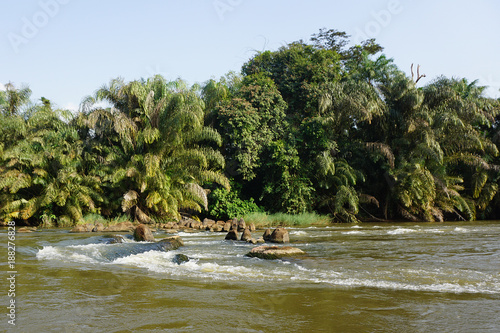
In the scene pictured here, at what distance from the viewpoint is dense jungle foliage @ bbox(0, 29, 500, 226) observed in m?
18.0

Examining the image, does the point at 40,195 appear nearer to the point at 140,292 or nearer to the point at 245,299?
the point at 140,292

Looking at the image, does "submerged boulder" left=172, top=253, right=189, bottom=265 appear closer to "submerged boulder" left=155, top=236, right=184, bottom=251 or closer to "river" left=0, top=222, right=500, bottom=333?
"river" left=0, top=222, right=500, bottom=333

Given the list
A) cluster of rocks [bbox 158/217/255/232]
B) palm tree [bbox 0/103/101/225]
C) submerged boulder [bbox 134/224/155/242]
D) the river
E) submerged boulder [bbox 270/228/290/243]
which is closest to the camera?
the river

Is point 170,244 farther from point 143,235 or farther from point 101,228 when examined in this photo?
point 101,228

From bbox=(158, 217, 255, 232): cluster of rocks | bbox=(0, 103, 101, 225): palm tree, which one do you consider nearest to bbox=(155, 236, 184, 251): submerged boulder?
bbox=(158, 217, 255, 232): cluster of rocks

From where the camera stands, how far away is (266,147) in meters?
20.7

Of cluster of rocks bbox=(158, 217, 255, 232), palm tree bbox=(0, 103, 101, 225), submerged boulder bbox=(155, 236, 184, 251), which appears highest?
palm tree bbox=(0, 103, 101, 225)

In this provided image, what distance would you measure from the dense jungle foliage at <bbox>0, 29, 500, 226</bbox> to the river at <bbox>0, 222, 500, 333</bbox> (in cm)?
948

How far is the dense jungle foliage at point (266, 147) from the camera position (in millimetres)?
17969

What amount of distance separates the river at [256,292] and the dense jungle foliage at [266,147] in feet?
31.1

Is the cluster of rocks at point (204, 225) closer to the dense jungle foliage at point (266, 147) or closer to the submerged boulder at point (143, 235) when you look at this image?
the dense jungle foliage at point (266, 147)

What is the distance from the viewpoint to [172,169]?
19031 millimetres

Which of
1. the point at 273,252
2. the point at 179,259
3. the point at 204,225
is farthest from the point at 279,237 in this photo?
the point at 204,225

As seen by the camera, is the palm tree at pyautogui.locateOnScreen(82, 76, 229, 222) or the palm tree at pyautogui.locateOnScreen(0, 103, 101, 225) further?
the palm tree at pyautogui.locateOnScreen(82, 76, 229, 222)
